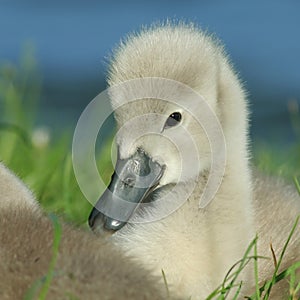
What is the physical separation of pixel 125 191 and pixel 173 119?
0.92ft

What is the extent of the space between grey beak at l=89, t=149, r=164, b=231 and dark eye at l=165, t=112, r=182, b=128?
126 mm

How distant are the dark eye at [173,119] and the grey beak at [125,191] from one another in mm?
→ 126

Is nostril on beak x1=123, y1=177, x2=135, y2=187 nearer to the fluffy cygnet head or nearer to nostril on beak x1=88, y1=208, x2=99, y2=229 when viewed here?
the fluffy cygnet head

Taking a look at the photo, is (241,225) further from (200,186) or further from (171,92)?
(171,92)

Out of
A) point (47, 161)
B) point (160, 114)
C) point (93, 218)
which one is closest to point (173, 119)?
point (160, 114)

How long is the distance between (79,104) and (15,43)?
4.59 ft

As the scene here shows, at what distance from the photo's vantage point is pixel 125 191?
330 cm

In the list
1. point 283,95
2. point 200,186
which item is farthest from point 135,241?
point 283,95

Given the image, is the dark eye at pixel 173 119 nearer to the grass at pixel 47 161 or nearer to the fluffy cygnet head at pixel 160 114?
the fluffy cygnet head at pixel 160 114

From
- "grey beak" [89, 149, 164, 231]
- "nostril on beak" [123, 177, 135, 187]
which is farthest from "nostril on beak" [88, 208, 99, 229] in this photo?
"nostril on beak" [123, 177, 135, 187]

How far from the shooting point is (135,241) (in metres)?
3.29

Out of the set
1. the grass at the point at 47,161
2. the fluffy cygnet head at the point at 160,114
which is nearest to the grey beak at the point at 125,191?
the fluffy cygnet head at the point at 160,114

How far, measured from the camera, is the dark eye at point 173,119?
11.1ft

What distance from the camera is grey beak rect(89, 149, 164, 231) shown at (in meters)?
3.25
